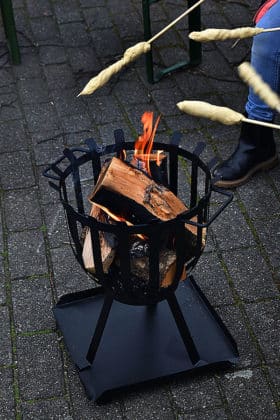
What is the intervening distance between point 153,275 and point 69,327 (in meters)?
0.63

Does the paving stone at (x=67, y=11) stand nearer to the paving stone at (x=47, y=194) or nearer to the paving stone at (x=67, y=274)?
the paving stone at (x=47, y=194)

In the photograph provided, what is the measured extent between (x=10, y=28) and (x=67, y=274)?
2.01m

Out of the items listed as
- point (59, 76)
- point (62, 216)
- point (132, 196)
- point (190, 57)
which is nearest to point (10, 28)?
point (59, 76)

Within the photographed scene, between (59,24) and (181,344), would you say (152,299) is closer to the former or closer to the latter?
(181,344)

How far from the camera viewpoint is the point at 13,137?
395 centimetres

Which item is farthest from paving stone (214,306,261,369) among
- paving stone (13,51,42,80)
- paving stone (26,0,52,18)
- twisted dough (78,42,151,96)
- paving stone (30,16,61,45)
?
paving stone (26,0,52,18)

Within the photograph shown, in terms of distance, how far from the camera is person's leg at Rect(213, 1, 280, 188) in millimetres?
3357

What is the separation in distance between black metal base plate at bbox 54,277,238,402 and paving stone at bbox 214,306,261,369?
66 millimetres

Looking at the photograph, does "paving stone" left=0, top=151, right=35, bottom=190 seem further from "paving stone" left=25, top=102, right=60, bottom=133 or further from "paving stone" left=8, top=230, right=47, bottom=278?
"paving stone" left=8, top=230, right=47, bottom=278

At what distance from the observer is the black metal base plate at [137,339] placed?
2.64m

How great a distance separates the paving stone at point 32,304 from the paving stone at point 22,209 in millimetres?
382

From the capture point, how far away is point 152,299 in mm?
2449

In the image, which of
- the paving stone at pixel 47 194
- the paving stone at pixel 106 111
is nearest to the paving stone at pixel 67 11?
the paving stone at pixel 106 111

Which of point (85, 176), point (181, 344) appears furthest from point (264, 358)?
point (85, 176)
